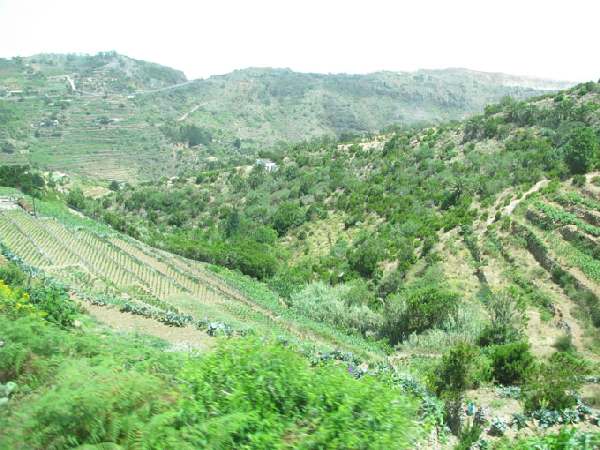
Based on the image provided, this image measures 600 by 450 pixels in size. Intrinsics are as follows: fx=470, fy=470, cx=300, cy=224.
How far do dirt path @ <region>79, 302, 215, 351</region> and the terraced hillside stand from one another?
34 cm

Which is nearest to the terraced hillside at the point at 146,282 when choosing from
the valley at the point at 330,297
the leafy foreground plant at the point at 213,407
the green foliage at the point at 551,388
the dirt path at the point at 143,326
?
the valley at the point at 330,297

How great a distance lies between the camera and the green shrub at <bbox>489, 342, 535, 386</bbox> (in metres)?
12.1

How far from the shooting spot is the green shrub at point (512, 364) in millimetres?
12078

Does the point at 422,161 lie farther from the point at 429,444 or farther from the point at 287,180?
the point at 429,444

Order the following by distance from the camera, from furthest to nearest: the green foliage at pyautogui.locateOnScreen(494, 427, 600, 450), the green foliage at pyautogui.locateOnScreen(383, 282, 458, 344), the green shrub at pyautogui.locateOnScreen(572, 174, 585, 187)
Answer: the green shrub at pyautogui.locateOnScreen(572, 174, 585, 187) < the green foliage at pyautogui.locateOnScreen(383, 282, 458, 344) < the green foliage at pyautogui.locateOnScreen(494, 427, 600, 450)

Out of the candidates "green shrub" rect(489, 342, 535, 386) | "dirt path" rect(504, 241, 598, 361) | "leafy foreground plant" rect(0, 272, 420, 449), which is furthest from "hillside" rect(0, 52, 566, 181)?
"leafy foreground plant" rect(0, 272, 420, 449)

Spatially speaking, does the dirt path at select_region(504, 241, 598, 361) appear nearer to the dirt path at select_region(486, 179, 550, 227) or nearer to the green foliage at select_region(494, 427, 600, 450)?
the dirt path at select_region(486, 179, 550, 227)

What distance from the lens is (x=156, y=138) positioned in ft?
354

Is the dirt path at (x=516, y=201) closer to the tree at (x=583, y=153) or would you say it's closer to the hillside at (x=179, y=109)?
the tree at (x=583, y=153)

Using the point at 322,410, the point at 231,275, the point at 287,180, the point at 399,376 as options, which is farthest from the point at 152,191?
the point at 322,410

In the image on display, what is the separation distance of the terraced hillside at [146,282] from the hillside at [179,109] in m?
47.4

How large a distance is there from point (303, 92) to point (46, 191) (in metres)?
110

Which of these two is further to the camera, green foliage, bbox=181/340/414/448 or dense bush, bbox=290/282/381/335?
dense bush, bbox=290/282/381/335

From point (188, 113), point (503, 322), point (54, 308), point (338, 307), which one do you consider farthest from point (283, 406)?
point (188, 113)
